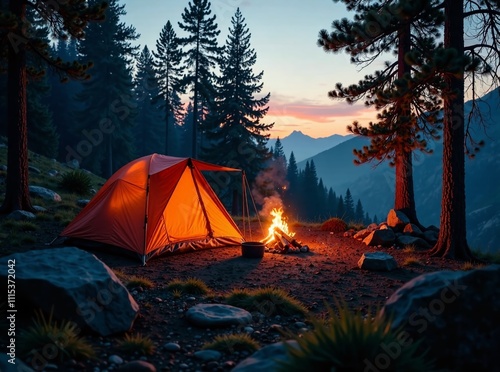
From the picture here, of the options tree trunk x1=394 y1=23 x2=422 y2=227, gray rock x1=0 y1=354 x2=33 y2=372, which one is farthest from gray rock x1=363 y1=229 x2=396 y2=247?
gray rock x1=0 y1=354 x2=33 y2=372

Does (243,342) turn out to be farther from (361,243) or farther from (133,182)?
(361,243)

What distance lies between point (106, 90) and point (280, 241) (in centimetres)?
2787

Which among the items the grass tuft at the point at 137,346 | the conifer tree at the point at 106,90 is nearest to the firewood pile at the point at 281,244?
the grass tuft at the point at 137,346

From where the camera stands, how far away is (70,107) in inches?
1704

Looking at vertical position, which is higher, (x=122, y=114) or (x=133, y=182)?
(x=122, y=114)

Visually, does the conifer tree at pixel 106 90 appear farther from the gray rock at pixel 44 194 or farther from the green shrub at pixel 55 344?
the green shrub at pixel 55 344

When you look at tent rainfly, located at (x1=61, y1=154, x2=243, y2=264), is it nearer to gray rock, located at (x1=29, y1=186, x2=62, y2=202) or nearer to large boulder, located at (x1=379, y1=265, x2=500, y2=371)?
gray rock, located at (x1=29, y1=186, x2=62, y2=202)

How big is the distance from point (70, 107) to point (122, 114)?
464 inches

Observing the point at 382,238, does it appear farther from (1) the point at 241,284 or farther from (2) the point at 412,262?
(1) the point at 241,284

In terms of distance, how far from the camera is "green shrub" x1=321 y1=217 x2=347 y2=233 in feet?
46.4

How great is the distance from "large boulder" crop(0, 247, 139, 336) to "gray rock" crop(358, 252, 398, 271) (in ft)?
18.5

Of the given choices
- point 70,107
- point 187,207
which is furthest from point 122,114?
point 187,207

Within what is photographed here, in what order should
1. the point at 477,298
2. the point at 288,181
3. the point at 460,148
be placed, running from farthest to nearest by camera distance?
the point at 288,181 → the point at 460,148 → the point at 477,298

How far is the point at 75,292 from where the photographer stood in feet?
14.9
